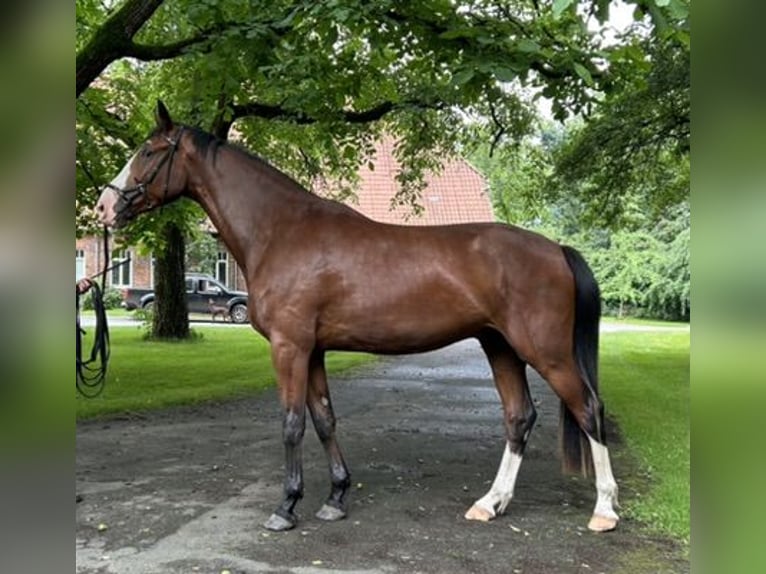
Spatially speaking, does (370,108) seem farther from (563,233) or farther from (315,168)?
(563,233)

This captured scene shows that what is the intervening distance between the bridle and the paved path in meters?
1.95

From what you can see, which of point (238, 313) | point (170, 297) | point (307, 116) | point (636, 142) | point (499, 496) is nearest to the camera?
point (499, 496)

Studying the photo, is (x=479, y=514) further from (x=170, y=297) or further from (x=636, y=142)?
(x=170, y=297)

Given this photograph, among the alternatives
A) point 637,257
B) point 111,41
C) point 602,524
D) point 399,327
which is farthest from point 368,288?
point 637,257

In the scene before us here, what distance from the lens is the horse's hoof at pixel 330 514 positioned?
178 inches

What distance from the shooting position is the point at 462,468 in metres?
5.93

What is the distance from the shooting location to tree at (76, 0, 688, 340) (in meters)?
4.98

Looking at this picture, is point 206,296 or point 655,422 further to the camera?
point 206,296

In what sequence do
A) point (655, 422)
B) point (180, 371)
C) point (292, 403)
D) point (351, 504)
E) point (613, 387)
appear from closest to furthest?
point (292, 403) < point (351, 504) < point (655, 422) < point (613, 387) < point (180, 371)

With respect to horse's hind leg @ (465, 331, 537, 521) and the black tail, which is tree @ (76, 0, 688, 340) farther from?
horse's hind leg @ (465, 331, 537, 521)

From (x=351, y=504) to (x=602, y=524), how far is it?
1.63 metres

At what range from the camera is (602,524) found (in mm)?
4305

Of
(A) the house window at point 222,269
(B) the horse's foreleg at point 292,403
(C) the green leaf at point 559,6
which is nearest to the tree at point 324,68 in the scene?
(C) the green leaf at point 559,6
